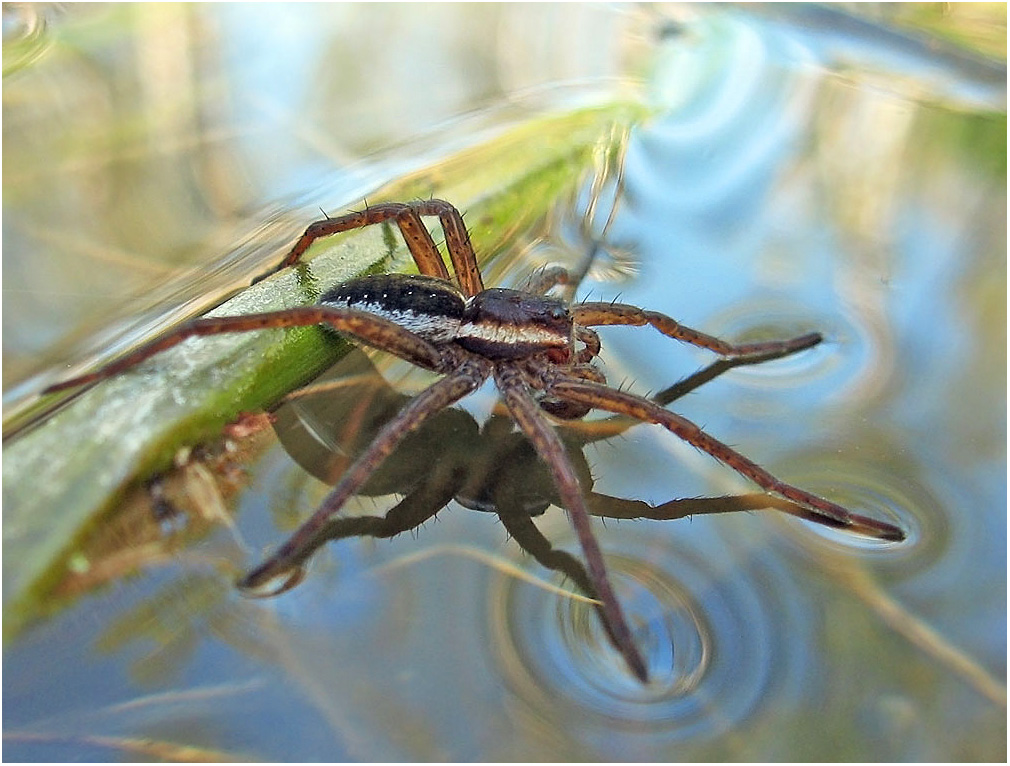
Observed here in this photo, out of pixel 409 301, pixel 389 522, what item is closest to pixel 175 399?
→ pixel 389 522

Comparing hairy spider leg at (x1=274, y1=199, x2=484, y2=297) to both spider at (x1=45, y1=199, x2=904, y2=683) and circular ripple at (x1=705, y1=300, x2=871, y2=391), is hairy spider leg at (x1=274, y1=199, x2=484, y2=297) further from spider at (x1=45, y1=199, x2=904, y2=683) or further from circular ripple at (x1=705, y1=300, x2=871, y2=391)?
circular ripple at (x1=705, y1=300, x2=871, y2=391)

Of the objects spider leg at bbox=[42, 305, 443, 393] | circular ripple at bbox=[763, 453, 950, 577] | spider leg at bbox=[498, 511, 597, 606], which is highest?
spider leg at bbox=[42, 305, 443, 393]

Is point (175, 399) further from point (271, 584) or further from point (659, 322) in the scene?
point (659, 322)

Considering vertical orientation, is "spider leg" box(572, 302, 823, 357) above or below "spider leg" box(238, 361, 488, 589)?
above

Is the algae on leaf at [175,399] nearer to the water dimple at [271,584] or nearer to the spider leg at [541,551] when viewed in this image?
the water dimple at [271,584]

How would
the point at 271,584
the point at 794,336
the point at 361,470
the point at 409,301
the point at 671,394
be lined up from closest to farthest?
the point at 271,584, the point at 361,470, the point at 409,301, the point at 671,394, the point at 794,336

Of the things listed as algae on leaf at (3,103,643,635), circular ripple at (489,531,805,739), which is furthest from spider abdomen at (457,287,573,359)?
circular ripple at (489,531,805,739)
